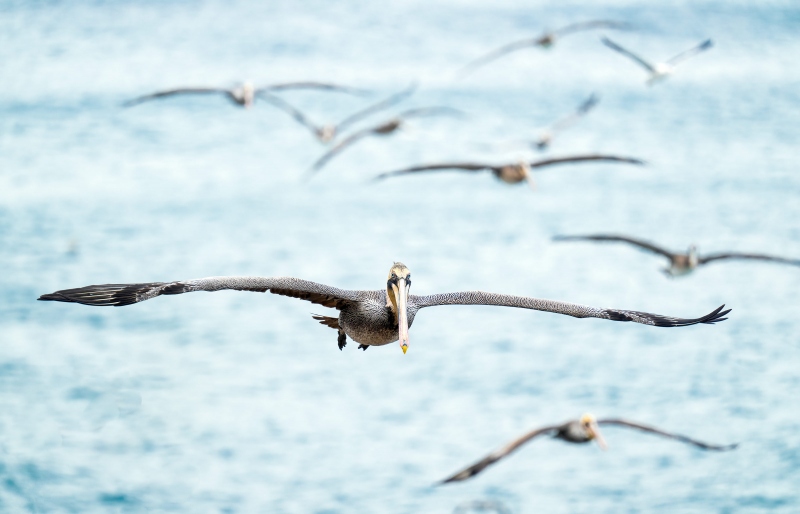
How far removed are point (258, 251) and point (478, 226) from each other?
7577 millimetres

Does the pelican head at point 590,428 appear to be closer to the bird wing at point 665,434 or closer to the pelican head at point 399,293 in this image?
the bird wing at point 665,434

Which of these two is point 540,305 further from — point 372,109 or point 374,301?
point 372,109

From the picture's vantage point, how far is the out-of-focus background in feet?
85.5

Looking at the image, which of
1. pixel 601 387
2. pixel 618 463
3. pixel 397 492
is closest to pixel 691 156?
pixel 601 387

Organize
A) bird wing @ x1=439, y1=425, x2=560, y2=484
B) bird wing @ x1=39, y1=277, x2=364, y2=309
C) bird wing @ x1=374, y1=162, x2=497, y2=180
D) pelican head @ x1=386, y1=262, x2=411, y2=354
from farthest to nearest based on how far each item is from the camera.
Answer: bird wing @ x1=374, y1=162, x2=497, y2=180 < bird wing @ x1=439, y1=425, x2=560, y2=484 < pelican head @ x1=386, y1=262, x2=411, y2=354 < bird wing @ x1=39, y1=277, x2=364, y2=309

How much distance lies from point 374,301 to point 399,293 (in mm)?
543

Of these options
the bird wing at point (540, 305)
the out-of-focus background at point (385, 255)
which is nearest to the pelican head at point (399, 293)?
the bird wing at point (540, 305)

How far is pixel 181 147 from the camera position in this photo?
44594 millimetres

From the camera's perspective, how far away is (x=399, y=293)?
1039 centimetres

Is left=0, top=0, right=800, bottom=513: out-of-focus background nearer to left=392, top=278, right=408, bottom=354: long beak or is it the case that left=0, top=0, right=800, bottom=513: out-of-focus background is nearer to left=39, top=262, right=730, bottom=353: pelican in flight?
left=39, top=262, right=730, bottom=353: pelican in flight

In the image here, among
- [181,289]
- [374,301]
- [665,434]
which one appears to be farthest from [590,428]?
[181,289]

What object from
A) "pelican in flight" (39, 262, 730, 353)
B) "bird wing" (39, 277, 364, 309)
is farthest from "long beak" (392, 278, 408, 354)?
"bird wing" (39, 277, 364, 309)

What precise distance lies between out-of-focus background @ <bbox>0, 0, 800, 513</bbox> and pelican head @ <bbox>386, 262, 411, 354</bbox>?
13.9 metres

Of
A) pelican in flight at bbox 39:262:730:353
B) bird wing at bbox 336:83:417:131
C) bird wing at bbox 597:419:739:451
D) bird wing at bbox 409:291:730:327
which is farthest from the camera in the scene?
bird wing at bbox 336:83:417:131
